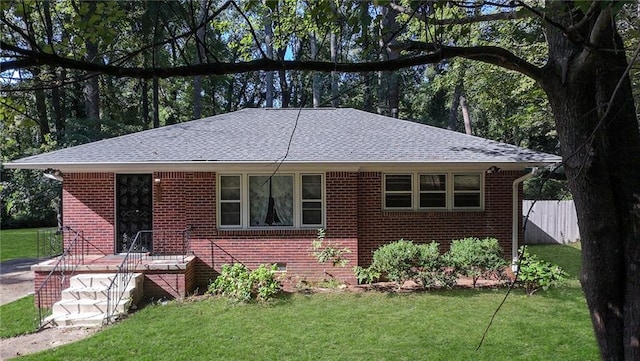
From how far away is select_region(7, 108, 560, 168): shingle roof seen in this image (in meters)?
9.92

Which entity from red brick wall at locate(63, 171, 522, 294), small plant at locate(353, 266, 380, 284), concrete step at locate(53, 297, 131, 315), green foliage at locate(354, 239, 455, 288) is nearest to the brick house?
red brick wall at locate(63, 171, 522, 294)

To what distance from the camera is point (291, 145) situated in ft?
34.9

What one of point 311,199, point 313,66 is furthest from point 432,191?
point 313,66

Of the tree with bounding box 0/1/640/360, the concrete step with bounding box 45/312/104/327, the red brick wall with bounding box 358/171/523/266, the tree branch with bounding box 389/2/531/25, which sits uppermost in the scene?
the tree branch with bounding box 389/2/531/25

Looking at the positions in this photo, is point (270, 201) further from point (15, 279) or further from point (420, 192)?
point (15, 279)

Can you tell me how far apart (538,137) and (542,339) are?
24195 mm

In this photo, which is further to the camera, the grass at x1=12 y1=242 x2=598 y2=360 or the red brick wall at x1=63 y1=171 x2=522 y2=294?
the red brick wall at x1=63 y1=171 x2=522 y2=294

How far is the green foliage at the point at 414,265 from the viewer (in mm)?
9297

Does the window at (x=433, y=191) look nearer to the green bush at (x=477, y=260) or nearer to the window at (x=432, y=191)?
the window at (x=432, y=191)

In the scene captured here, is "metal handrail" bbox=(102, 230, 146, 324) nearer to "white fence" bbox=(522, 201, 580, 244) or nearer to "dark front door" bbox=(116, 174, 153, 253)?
"dark front door" bbox=(116, 174, 153, 253)

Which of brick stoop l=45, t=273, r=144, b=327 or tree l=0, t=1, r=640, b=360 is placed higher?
tree l=0, t=1, r=640, b=360

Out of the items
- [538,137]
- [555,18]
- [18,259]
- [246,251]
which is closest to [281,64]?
[555,18]

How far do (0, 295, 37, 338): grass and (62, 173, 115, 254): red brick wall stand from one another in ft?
5.75

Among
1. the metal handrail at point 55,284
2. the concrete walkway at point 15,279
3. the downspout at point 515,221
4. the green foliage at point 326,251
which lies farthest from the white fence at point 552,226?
the concrete walkway at point 15,279
